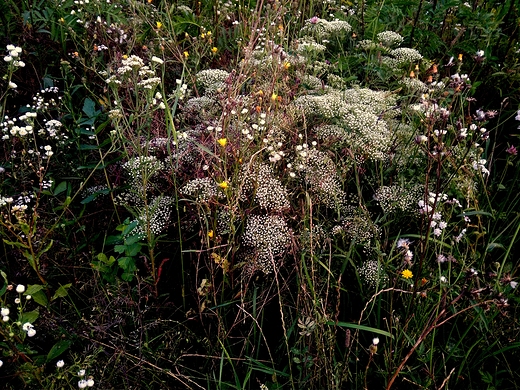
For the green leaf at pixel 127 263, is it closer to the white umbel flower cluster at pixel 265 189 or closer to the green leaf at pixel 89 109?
the white umbel flower cluster at pixel 265 189

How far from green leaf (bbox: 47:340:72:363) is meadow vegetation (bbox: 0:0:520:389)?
0.03 ft

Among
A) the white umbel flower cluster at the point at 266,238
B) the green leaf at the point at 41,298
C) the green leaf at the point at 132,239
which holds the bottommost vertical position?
the green leaf at the point at 41,298

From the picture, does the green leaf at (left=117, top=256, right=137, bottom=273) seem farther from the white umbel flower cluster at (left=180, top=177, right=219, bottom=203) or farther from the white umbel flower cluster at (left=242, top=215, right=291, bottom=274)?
the white umbel flower cluster at (left=242, top=215, right=291, bottom=274)

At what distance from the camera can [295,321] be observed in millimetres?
1673

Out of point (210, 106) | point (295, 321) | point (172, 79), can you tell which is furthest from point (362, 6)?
point (295, 321)

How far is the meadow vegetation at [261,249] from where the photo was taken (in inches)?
61.4

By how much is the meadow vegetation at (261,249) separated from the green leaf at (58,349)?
0.01 m

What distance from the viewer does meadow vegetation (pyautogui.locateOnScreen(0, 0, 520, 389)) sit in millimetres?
1559

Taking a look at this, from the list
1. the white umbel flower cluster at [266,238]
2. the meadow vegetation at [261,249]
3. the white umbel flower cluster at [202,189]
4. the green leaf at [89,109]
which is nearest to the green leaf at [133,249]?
the meadow vegetation at [261,249]

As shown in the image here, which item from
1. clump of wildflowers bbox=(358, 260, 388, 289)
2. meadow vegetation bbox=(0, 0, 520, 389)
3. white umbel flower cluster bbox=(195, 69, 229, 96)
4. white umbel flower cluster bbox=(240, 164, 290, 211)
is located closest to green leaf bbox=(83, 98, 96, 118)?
meadow vegetation bbox=(0, 0, 520, 389)

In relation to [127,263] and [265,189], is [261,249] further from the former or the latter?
[127,263]

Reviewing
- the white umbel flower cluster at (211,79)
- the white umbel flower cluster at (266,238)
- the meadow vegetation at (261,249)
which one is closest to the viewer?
the meadow vegetation at (261,249)

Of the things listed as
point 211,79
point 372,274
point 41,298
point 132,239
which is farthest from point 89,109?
point 372,274

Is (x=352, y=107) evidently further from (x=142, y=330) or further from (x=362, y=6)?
(x=362, y=6)
